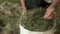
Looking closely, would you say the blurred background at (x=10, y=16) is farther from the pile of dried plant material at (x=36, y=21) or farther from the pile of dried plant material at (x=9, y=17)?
the pile of dried plant material at (x=36, y=21)

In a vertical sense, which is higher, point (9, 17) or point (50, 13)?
point (50, 13)

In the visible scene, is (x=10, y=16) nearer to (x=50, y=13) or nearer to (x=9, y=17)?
(x=9, y=17)

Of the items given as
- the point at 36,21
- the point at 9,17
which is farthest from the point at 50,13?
the point at 9,17

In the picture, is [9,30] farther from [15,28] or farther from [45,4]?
[45,4]

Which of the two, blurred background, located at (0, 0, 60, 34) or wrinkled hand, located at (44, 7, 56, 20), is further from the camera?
blurred background, located at (0, 0, 60, 34)

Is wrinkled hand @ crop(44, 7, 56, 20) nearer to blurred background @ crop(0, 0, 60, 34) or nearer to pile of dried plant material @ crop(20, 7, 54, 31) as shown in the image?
pile of dried plant material @ crop(20, 7, 54, 31)

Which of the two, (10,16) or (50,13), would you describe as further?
(10,16)

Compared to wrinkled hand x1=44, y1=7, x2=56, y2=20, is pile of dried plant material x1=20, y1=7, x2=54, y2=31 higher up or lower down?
lower down

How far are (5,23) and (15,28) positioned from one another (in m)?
0.10

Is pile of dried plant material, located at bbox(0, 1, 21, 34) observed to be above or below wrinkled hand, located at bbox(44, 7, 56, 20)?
below

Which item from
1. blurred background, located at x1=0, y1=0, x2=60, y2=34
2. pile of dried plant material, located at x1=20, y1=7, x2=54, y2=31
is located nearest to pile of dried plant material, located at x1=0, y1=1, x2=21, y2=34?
blurred background, located at x1=0, y1=0, x2=60, y2=34

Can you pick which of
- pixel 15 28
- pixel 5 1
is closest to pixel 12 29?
pixel 15 28

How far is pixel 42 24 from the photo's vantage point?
3.49 ft

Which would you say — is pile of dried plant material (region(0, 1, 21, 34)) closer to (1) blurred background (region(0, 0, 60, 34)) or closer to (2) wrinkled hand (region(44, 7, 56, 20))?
(1) blurred background (region(0, 0, 60, 34))
